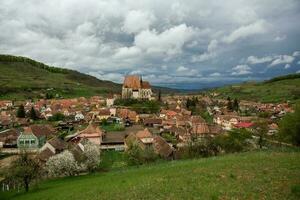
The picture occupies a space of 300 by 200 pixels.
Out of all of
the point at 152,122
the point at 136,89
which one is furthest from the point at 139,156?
the point at 136,89

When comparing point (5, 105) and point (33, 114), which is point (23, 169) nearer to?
point (33, 114)

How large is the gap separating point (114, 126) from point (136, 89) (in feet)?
161

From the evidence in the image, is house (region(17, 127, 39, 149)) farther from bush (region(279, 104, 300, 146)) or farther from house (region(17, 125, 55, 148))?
bush (region(279, 104, 300, 146))

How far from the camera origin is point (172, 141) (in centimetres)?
9225

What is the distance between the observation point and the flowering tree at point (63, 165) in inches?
2065

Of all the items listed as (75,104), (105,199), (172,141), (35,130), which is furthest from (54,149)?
(75,104)

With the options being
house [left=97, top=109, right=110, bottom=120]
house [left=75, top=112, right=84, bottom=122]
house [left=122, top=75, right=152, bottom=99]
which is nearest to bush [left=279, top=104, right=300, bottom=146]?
house [left=97, top=109, right=110, bottom=120]

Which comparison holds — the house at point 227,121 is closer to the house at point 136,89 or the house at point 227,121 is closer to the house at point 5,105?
the house at point 136,89

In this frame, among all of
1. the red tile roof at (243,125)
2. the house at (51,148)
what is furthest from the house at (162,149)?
the red tile roof at (243,125)

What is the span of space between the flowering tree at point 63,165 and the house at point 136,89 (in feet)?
356

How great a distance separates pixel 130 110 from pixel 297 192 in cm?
12001

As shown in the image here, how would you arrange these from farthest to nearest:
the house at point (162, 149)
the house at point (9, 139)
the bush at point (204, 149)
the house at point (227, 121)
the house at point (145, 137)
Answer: the house at point (227, 121) < the house at point (9, 139) < the house at point (145, 137) < the house at point (162, 149) < the bush at point (204, 149)

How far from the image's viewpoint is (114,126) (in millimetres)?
115750

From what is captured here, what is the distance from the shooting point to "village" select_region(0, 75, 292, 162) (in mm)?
83188
